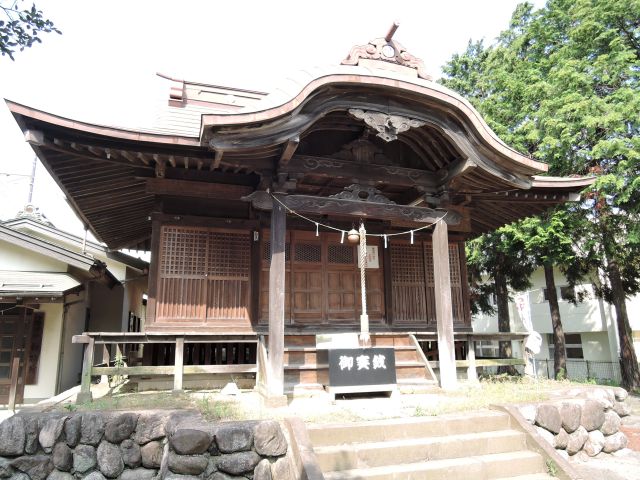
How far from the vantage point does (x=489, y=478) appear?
17.8 feet

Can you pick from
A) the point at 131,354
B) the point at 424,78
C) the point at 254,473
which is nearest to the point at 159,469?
the point at 254,473

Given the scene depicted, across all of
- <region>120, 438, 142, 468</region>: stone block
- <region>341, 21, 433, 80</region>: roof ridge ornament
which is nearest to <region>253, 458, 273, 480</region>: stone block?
<region>120, 438, 142, 468</region>: stone block

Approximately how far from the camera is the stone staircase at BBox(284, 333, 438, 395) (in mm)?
7777

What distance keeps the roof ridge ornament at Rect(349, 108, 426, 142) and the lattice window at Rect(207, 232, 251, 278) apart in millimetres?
3779

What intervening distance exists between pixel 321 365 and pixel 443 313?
246 cm

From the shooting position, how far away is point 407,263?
11.2 metres

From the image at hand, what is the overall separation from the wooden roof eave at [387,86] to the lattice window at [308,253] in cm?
388

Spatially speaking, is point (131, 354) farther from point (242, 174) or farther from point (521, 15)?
point (521, 15)

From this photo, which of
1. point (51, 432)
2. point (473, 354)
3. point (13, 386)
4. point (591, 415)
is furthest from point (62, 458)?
point (591, 415)

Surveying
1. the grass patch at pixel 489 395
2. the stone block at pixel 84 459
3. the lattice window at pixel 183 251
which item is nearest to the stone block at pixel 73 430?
the stone block at pixel 84 459

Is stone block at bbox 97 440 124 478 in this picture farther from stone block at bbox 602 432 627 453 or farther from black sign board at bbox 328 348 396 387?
stone block at bbox 602 432 627 453

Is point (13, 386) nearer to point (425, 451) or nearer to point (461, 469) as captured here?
point (425, 451)

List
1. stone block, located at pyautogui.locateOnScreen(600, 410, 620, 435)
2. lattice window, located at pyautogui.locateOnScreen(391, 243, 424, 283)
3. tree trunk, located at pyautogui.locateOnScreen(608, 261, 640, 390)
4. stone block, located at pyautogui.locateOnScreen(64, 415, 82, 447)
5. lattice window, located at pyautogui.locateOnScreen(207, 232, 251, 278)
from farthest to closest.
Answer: tree trunk, located at pyautogui.locateOnScreen(608, 261, 640, 390), lattice window, located at pyautogui.locateOnScreen(391, 243, 424, 283), lattice window, located at pyautogui.locateOnScreen(207, 232, 251, 278), stone block, located at pyautogui.locateOnScreen(600, 410, 620, 435), stone block, located at pyautogui.locateOnScreen(64, 415, 82, 447)

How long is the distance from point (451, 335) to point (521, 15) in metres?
16.9
